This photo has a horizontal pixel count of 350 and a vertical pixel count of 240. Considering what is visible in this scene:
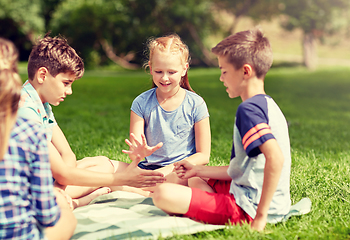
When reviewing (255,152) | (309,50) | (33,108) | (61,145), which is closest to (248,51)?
(255,152)

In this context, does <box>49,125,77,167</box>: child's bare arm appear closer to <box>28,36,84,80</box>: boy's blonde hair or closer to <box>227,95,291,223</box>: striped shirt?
<box>28,36,84,80</box>: boy's blonde hair

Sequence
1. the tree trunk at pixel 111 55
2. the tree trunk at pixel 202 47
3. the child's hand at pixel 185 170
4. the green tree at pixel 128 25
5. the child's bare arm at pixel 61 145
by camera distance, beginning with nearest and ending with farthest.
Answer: the child's hand at pixel 185 170, the child's bare arm at pixel 61 145, the green tree at pixel 128 25, the tree trunk at pixel 202 47, the tree trunk at pixel 111 55

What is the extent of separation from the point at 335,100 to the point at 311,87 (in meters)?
2.53

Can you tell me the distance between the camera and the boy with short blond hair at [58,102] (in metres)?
2.41

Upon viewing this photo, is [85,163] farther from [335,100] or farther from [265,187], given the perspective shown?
[335,100]

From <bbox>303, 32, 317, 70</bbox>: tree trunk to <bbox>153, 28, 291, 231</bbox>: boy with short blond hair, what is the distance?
73.7 feet

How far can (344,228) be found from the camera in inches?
91.7

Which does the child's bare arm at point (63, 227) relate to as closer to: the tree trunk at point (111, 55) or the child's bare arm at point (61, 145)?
the child's bare arm at point (61, 145)

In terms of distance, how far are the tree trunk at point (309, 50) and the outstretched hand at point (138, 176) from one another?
22.5 meters

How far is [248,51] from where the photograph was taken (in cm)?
227

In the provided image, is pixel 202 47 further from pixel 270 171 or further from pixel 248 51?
pixel 270 171

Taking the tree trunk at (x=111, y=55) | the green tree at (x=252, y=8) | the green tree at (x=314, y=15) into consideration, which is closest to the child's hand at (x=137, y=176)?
the green tree at (x=314, y=15)

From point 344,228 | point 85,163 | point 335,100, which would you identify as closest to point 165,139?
point 85,163

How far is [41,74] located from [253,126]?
1591mm
